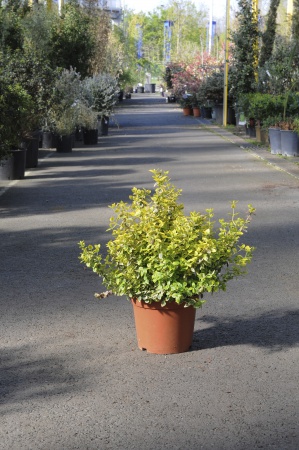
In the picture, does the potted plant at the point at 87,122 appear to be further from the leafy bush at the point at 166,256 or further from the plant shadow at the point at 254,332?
the leafy bush at the point at 166,256

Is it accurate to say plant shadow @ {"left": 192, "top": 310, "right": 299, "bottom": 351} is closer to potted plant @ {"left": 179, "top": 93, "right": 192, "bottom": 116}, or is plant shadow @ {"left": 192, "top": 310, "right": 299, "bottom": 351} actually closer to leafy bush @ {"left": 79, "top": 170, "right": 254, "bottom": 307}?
leafy bush @ {"left": 79, "top": 170, "right": 254, "bottom": 307}

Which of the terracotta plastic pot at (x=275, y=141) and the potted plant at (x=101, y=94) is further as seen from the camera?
the potted plant at (x=101, y=94)

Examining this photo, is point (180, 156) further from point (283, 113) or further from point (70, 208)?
point (70, 208)

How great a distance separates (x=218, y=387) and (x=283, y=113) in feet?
65.2

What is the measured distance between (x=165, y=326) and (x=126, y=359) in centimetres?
33

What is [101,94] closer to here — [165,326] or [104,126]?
[104,126]

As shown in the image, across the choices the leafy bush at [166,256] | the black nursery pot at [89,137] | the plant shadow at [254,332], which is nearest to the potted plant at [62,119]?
the black nursery pot at [89,137]

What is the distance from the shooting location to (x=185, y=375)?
17.5 feet

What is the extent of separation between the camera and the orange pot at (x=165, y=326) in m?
5.67

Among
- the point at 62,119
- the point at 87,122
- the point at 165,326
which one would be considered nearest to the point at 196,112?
the point at 87,122

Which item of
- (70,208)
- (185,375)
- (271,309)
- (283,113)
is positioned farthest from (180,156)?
(185,375)

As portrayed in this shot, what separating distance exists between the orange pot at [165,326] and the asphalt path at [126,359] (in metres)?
0.08

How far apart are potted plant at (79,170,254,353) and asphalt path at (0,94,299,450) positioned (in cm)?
19

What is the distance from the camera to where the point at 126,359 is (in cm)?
566
